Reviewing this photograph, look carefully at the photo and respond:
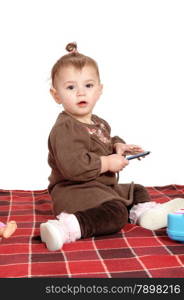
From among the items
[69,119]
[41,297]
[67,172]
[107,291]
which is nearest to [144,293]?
[107,291]

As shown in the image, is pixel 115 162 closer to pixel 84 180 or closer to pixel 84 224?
pixel 84 180

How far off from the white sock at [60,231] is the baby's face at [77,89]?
1.20 ft

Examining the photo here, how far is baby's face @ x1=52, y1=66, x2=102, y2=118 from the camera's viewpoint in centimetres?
196

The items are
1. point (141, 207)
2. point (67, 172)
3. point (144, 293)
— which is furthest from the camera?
point (141, 207)

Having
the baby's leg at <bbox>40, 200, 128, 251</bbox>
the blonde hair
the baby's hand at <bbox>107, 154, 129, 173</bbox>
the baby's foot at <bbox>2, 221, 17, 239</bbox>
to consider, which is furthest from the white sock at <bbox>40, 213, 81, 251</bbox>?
the blonde hair

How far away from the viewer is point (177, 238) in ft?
5.81

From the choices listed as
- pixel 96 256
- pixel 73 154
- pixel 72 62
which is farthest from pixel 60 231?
pixel 72 62

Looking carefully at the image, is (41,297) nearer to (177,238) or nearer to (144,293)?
(144,293)

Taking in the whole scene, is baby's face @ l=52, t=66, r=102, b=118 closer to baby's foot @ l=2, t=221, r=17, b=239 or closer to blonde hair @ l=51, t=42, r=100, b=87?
blonde hair @ l=51, t=42, r=100, b=87

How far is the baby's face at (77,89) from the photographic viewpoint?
6.44 ft

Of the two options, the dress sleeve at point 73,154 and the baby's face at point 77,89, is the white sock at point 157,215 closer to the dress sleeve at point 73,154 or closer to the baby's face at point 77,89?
the dress sleeve at point 73,154

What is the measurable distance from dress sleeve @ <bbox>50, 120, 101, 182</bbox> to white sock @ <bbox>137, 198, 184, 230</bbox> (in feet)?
0.69

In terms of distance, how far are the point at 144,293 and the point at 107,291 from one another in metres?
0.09

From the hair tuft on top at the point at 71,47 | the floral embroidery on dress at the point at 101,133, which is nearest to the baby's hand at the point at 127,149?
the floral embroidery on dress at the point at 101,133
